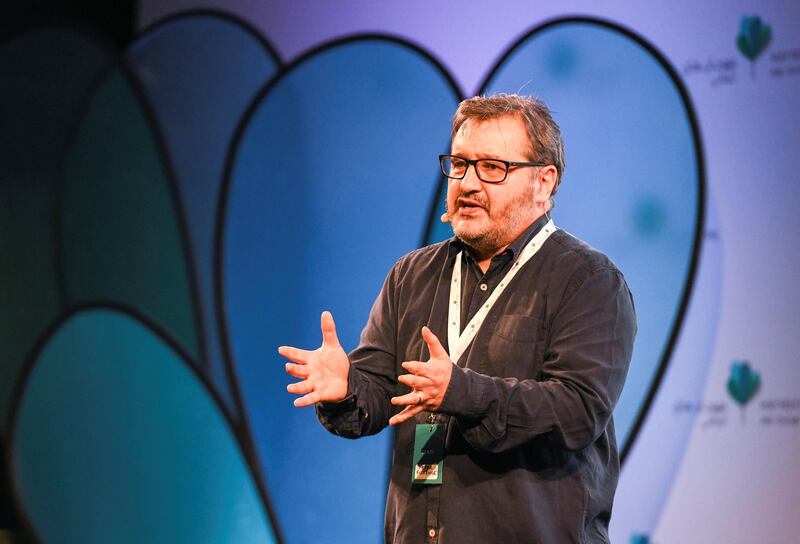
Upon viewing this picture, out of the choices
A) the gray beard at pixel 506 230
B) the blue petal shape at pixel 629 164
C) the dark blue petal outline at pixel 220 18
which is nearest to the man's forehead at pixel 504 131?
the gray beard at pixel 506 230

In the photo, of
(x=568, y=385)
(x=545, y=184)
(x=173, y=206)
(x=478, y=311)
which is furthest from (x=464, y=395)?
(x=173, y=206)

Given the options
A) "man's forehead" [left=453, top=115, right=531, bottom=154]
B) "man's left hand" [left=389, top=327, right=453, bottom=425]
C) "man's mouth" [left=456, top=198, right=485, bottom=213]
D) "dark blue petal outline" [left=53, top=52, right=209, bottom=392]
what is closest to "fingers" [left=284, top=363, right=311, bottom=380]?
"man's left hand" [left=389, top=327, right=453, bottom=425]

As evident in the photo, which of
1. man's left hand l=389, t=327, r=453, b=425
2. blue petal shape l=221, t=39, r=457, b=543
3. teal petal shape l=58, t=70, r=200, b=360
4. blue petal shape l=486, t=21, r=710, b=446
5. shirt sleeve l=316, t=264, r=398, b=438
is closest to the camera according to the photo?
man's left hand l=389, t=327, r=453, b=425

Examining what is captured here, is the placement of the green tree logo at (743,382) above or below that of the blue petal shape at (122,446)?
above

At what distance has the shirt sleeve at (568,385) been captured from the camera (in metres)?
1.83

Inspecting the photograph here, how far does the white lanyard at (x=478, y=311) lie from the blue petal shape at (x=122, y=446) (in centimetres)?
183

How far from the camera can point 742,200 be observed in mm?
2916

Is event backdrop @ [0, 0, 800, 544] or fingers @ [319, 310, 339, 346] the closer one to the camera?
fingers @ [319, 310, 339, 346]

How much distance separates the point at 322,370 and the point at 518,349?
41 cm

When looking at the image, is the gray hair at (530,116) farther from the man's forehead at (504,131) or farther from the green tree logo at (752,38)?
the green tree logo at (752,38)

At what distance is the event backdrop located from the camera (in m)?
2.90

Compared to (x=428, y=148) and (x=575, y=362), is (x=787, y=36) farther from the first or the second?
(x=575, y=362)

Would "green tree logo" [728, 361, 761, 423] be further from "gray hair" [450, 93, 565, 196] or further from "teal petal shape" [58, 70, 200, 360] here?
"teal petal shape" [58, 70, 200, 360]

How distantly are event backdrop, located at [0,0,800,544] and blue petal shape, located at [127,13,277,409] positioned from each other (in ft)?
0.03
